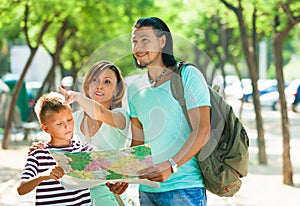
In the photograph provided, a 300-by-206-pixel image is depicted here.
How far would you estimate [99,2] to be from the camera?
23.9m

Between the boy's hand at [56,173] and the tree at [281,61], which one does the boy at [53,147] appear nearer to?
the boy's hand at [56,173]

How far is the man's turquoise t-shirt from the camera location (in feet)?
13.0

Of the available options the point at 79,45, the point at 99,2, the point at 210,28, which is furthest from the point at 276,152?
the point at 79,45

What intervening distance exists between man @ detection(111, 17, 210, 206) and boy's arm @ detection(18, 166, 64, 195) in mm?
399

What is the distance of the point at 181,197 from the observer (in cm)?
409

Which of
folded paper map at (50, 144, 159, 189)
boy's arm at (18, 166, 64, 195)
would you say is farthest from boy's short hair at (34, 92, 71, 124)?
folded paper map at (50, 144, 159, 189)

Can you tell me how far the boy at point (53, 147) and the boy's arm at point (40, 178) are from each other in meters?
0.05

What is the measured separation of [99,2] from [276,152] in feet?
22.8

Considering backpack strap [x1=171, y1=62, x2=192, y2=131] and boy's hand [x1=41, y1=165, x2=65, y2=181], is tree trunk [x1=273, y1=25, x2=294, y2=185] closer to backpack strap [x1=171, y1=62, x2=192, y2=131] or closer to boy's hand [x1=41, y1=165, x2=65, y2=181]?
backpack strap [x1=171, y1=62, x2=192, y2=131]

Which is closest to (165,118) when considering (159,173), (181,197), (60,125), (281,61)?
(159,173)

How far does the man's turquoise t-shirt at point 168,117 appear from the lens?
3955mm

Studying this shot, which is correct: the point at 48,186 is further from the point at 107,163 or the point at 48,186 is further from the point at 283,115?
the point at 283,115

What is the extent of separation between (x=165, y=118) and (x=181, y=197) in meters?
0.40

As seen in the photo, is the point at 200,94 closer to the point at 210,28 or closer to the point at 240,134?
the point at 240,134
